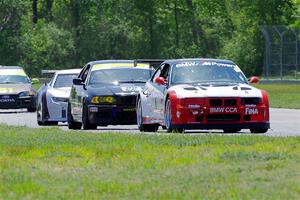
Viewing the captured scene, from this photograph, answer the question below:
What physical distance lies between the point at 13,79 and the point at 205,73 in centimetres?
2006

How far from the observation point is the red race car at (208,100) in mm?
20703

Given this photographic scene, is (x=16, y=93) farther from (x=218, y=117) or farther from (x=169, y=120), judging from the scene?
(x=218, y=117)

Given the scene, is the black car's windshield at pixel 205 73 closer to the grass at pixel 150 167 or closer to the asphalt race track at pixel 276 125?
the asphalt race track at pixel 276 125

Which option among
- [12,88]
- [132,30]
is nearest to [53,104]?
[12,88]

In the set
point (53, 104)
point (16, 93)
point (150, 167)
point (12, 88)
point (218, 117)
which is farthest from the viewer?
point (12, 88)

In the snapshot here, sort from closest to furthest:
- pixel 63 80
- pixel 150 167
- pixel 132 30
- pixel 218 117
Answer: pixel 150 167
pixel 218 117
pixel 63 80
pixel 132 30

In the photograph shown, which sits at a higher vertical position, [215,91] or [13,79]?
[215,91]

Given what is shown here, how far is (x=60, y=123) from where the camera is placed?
3238 centimetres

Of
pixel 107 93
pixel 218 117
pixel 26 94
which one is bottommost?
pixel 26 94

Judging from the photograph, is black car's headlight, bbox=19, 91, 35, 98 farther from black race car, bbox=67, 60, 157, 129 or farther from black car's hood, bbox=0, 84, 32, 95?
black race car, bbox=67, 60, 157, 129

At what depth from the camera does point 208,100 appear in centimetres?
2066

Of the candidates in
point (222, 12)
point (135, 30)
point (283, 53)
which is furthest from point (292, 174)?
point (222, 12)

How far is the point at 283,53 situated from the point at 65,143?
56047 millimetres

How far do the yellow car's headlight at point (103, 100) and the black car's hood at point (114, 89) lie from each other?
62mm
